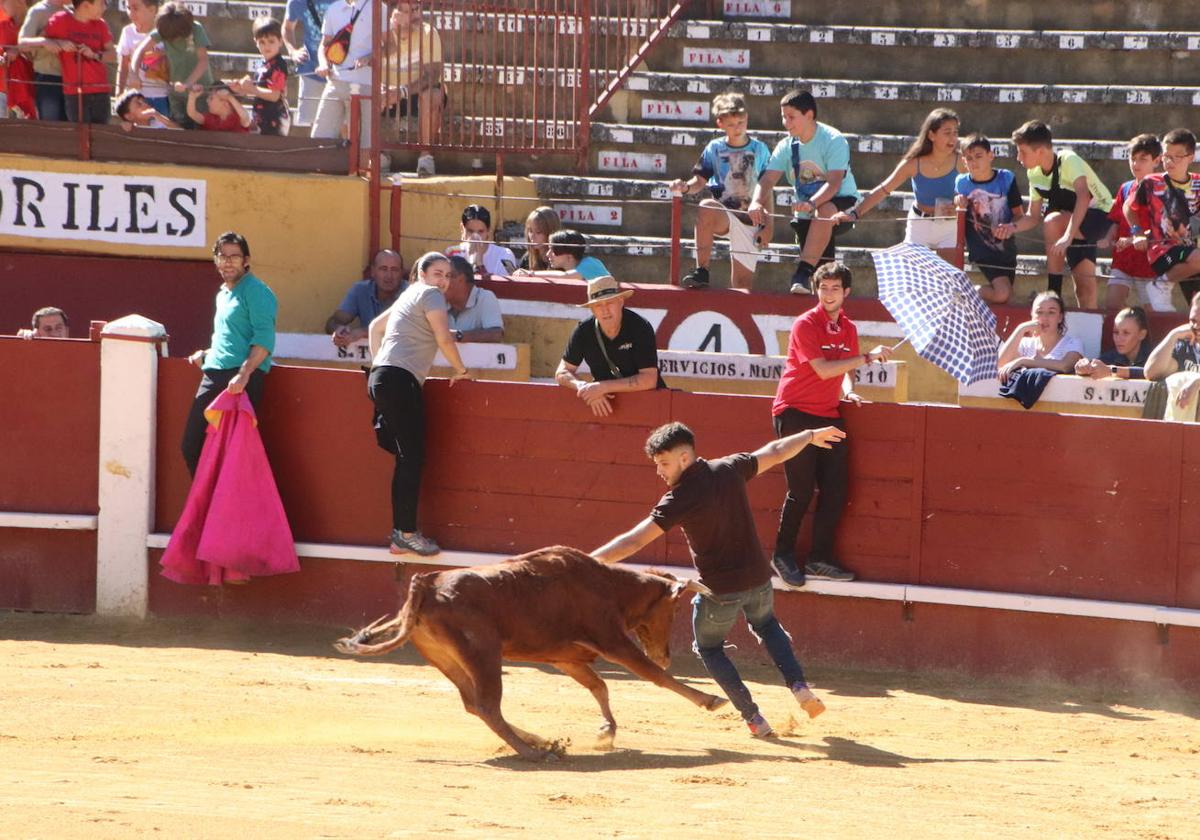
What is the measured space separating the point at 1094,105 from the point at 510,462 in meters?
6.90

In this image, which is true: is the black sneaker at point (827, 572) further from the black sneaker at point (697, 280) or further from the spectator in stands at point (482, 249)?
the spectator in stands at point (482, 249)

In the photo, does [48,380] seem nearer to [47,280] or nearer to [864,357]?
[47,280]

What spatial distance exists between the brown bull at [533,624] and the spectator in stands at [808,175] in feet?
12.8

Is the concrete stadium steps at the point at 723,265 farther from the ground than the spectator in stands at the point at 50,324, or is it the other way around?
the concrete stadium steps at the point at 723,265

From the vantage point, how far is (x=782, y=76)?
1453cm

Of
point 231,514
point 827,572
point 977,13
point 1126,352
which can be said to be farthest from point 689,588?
point 977,13

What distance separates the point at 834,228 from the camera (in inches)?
415

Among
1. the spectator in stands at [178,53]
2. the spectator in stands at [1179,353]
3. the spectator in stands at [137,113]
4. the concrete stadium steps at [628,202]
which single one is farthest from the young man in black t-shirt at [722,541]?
the concrete stadium steps at [628,202]

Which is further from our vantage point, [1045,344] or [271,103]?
A: [271,103]

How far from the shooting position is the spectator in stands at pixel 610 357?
27.3 ft

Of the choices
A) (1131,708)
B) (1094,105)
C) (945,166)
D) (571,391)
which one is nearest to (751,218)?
(945,166)

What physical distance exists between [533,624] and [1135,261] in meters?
5.14

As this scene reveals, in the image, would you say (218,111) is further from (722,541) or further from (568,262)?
(722,541)

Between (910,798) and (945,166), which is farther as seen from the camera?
(945,166)
